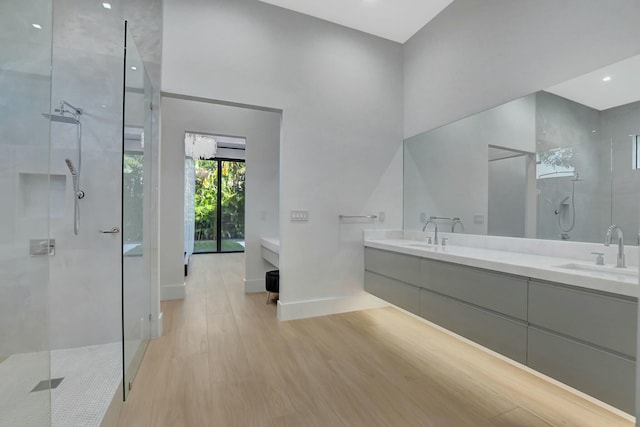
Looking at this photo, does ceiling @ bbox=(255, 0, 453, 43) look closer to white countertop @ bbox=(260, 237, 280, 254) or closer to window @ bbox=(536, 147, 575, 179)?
window @ bbox=(536, 147, 575, 179)

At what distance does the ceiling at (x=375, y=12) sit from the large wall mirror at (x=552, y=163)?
4.34ft

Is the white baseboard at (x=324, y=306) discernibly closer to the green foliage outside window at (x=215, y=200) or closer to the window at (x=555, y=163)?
the window at (x=555, y=163)

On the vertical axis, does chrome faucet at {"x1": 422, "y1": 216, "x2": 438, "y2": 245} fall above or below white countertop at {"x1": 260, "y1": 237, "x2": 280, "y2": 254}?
above

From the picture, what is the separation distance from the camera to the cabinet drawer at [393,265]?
257 cm

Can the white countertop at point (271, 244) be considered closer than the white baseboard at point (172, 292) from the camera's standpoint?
Yes

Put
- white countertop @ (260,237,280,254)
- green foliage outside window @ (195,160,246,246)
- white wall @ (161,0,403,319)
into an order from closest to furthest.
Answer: white wall @ (161,0,403,319), white countertop @ (260,237,280,254), green foliage outside window @ (195,160,246,246)

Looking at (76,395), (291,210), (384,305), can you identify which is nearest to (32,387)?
(76,395)

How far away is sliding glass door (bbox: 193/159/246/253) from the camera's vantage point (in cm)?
764

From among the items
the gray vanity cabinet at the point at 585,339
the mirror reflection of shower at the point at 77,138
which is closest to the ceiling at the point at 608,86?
the gray vanity cabinet at the point at 585,339

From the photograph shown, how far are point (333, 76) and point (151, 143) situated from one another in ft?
6.80

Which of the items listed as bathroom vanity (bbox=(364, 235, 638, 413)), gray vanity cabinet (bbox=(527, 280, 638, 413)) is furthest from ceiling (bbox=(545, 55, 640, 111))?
gray vanity cabinet (bbox=(527, 280, 638, 413))

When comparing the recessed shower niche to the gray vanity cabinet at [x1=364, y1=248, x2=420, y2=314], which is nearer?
the recessed shower niche

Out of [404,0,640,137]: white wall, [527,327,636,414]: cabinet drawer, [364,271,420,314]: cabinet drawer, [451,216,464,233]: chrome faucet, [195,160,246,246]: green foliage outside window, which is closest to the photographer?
[527,327,636,414]: cabinet drawer

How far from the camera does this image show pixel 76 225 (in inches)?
86.8
